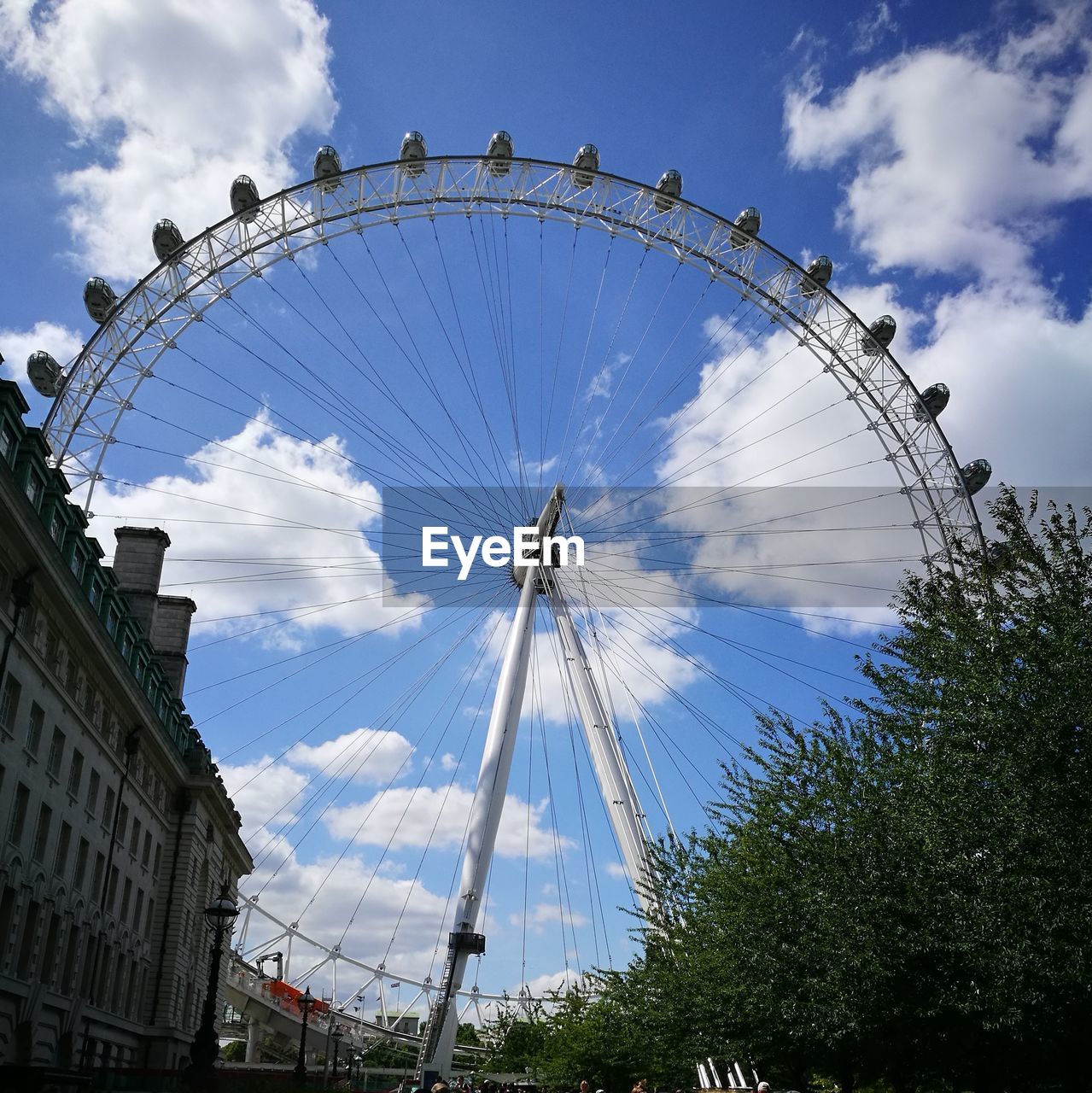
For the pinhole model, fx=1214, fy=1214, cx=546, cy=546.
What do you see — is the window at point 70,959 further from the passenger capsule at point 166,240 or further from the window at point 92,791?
the passenger capsule at point 166,240

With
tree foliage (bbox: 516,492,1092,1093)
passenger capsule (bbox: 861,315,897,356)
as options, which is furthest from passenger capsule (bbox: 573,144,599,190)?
tree foliage (bbox: 516,492,1092,1093)

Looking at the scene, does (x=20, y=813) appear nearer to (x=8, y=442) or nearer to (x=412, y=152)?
(x=8, y=442)

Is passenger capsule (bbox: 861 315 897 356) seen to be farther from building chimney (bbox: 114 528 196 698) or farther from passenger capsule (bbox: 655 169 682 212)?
building chimney (bbox: 114 528 196 698)

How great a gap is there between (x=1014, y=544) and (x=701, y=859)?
22.0 metres

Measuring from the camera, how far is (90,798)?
39.0 metres

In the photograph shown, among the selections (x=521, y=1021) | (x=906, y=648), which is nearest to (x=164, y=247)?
(x=906, y=648)

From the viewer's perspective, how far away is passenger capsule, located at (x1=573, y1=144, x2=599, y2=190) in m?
51.9

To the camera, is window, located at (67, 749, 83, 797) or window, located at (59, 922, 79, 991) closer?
window, located at (67, 749, 83, 797)

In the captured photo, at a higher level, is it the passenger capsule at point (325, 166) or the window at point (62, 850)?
the passenger capsule at point (325, 166)

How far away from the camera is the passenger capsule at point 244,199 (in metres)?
47.8

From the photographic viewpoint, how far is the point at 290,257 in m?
48.8

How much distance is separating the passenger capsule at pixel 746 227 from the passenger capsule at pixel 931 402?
10186 millimetres

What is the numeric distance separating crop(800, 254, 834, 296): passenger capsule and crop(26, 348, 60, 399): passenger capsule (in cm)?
3099

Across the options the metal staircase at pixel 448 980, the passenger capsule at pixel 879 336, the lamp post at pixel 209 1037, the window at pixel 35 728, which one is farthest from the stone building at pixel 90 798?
the passenger capsule at pixel 879 336
